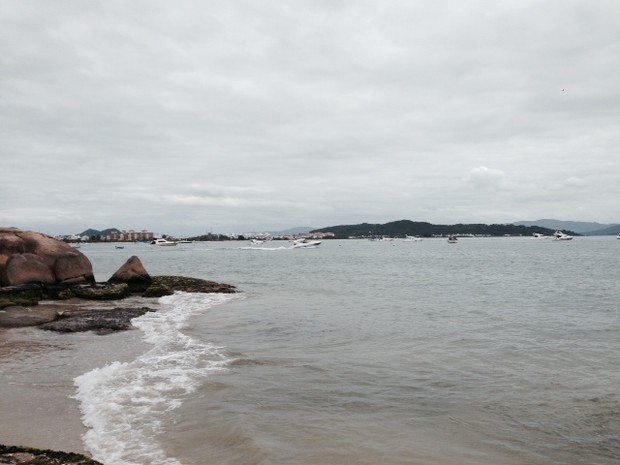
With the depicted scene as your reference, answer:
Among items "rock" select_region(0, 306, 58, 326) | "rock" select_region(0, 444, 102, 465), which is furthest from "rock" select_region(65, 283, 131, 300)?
"rock" select_region(0, 444, 102, 465)

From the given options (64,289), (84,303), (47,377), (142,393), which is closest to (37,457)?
(142,393)

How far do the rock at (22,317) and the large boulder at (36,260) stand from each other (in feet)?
20.0

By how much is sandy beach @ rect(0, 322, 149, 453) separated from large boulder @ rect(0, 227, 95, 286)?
8810 mm

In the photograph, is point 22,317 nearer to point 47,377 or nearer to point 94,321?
point 94,321

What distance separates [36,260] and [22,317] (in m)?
8.50

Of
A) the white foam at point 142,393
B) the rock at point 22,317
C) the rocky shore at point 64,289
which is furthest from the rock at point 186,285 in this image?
the white foam at point 142,393

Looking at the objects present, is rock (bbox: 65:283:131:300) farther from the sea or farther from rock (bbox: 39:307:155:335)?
the sea

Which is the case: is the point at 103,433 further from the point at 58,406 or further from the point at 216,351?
the point at 216,351

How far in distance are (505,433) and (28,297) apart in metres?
22.9

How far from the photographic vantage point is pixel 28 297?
2347 cm

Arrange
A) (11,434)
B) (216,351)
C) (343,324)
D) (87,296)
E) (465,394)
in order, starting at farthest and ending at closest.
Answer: (87,296)
(343,324)
(216,351)
(465,394)
(11,434)

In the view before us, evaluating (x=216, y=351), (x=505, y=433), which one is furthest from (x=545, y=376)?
(x=216, y=351)

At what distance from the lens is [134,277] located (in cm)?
3002

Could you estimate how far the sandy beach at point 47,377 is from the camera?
7702mm
